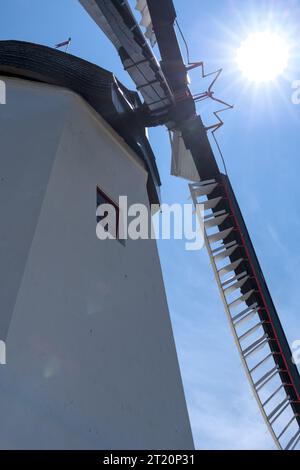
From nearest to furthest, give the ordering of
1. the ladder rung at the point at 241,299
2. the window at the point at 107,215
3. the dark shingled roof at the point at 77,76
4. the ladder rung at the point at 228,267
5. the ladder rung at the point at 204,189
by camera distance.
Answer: the window at the point at 107,215 < the dark shingled roof at the point at 77,76 < the ladder rung at the point at 241,299 < the ladder rung at the point at 228,267 < the ladder rung at the point at 204,189

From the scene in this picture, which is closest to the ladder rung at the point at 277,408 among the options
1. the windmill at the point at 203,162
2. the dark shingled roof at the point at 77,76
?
the windmill at the point at 203,162

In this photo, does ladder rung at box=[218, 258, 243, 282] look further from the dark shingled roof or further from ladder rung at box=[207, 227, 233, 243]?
the dark shingled roof

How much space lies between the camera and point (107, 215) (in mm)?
4977

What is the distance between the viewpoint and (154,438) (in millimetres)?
3857

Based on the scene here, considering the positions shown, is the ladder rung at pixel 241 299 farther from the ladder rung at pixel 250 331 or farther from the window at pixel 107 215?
the window at pixel 107 215

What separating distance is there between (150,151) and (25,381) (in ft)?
16.4

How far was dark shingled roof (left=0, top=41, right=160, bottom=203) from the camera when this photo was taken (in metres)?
5.65

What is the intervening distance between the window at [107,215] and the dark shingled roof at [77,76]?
139cm

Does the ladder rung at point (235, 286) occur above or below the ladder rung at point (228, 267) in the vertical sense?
below

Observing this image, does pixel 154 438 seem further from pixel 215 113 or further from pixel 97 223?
pixel 215 113

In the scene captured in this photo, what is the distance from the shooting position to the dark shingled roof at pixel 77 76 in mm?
5648

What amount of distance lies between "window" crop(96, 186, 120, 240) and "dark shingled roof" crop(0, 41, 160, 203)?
1387 millimetres

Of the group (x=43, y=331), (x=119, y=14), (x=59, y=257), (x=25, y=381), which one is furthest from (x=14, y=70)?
(x=25, y=381)

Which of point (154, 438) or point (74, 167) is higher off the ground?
point (74, 167)
